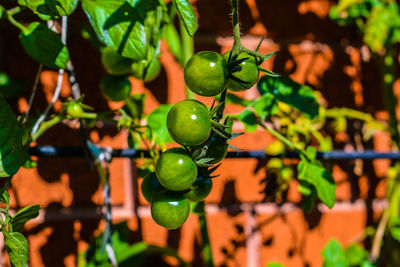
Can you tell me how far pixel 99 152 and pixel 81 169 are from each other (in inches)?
8.3

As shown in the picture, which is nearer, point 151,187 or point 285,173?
point 151,187

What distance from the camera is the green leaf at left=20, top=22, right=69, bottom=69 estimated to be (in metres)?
0.38

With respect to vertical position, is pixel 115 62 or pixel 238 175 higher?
pixel 115 62

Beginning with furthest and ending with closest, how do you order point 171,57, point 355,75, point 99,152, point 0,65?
1. point 355,75
2. point 171,57
3. point 0,65
4. point 99,152

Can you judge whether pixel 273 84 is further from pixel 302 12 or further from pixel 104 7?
pixel 302 12

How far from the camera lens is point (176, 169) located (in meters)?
0.30

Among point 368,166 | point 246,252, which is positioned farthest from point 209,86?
point 368,166

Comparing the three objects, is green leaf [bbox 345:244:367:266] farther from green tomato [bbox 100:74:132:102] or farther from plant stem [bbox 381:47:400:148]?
green tomato [bbox 100:74:132:102]

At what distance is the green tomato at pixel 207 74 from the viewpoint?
27cm

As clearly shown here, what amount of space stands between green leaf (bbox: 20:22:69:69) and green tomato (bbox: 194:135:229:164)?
0.19 meters

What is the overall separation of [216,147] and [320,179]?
21 centimetres

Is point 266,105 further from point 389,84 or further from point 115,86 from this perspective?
point 389,84

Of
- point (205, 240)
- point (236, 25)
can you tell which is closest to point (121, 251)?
point (205, 240)

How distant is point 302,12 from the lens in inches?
30.5
